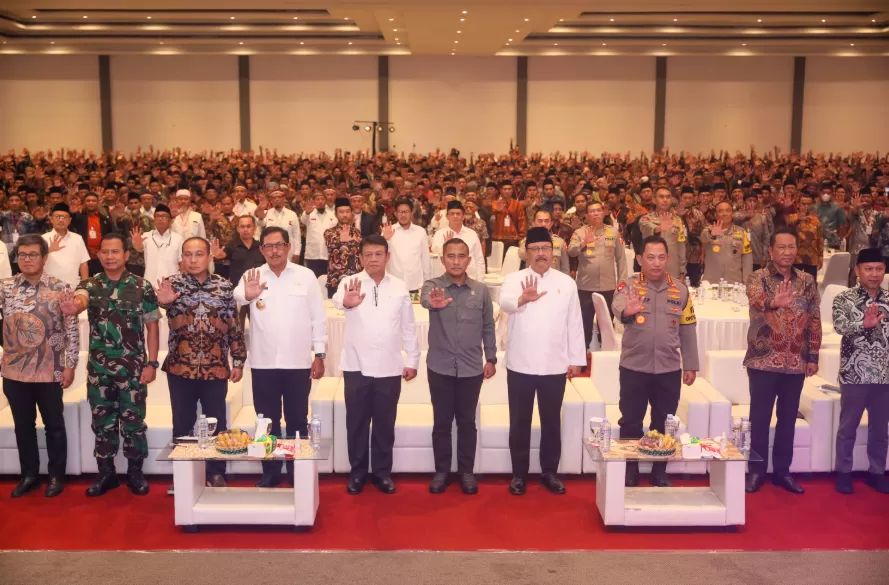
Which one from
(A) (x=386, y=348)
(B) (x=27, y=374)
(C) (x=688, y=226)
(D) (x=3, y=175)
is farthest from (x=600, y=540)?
(D) (x=3, y=175)

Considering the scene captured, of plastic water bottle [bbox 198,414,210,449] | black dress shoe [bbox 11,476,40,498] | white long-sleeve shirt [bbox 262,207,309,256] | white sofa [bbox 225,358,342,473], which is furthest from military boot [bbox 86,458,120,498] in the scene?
white long-sleeve shirt [bbox 262,207,309,256]

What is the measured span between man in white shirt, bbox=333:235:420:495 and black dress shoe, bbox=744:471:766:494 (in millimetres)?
2123

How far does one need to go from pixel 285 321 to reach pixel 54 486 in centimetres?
168

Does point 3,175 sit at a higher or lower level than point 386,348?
higher

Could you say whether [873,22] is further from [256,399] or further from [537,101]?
[256,399]

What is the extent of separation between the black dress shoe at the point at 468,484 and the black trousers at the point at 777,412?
1.71 metres

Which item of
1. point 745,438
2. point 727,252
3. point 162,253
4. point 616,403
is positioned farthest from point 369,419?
point 727,252

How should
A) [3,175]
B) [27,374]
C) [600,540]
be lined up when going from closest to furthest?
1. [600,540]
2. [27,374]
3. [3,175]

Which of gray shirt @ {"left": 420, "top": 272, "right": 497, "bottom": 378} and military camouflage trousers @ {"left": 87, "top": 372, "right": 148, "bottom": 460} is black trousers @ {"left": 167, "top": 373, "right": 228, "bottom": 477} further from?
gray shirt @ {"left": 420, "top": 272, "right": 497, "bottom": 378}

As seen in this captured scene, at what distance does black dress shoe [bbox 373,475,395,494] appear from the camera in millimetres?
5465

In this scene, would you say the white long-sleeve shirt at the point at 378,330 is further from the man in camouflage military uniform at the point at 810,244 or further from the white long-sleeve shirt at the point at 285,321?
the man in camouflage military uniform at the point at 810,244

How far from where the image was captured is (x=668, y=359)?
207 inches

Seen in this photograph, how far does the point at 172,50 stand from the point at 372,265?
1823cm

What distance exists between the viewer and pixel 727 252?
28.2 feet
